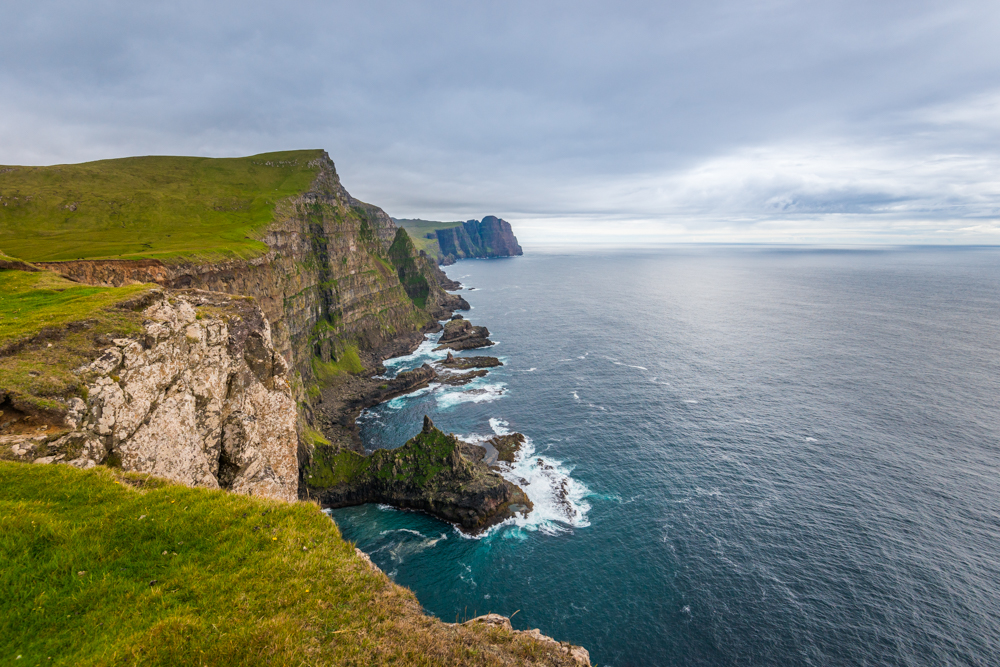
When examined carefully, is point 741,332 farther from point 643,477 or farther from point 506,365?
point 643,477

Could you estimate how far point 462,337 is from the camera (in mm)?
126625

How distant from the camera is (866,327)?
12350 cm

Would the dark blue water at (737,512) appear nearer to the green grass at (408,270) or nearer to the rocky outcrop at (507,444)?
the rocky outcrop at (507,444)

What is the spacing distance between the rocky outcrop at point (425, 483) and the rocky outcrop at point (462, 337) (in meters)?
64.0

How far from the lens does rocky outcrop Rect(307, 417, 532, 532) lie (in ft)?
170

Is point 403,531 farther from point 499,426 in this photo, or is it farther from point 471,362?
point 471,362

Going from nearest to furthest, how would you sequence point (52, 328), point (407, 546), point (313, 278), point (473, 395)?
point (52, 328)
point (407, 546)
point (473, 395)
point (313, 278)

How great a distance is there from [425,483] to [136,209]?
78051 mm

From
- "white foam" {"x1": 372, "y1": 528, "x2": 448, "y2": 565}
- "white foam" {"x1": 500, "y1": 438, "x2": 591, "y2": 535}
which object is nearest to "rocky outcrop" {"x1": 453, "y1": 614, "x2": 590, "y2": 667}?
"white foam" {"x1": 372, "y1": 528, "x2": 448, "y2": 565}

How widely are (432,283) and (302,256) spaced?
268 ft

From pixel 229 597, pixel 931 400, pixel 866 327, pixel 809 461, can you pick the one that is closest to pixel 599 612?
pixel 229 597

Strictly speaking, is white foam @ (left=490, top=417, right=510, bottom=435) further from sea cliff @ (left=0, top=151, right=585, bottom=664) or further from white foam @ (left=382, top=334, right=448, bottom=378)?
white foam @ (left=382, top=334, right=448, bottom=378)

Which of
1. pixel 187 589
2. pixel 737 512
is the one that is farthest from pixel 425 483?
pixel 187 589

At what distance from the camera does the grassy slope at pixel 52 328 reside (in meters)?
16.9
